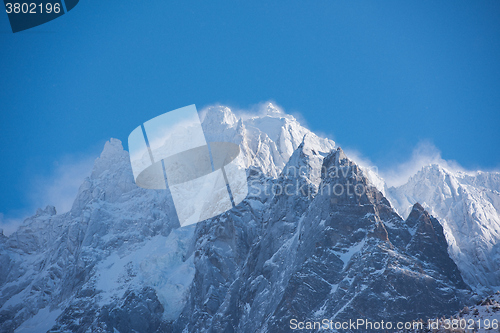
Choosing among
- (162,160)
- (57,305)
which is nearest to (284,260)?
(162,160)

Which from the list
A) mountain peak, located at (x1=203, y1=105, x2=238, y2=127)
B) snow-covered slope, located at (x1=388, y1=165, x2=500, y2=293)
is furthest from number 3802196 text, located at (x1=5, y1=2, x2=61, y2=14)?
mountain peak, located at (x1=203, y1=105, x2=238, y2=127)

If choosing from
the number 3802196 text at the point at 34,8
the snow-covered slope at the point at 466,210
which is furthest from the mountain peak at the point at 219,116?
the number 3802196 text at the point at 34,8

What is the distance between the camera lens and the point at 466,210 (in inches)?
5630

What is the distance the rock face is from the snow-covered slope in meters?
15.9

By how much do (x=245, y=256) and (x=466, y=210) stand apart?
7210cm

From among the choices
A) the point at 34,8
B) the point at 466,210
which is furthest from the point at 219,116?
the point at 34,8

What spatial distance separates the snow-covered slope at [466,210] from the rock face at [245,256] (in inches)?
626

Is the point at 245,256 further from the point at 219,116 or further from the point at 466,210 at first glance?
the point at 219,116

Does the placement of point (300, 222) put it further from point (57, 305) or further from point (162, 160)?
point (57, 305)

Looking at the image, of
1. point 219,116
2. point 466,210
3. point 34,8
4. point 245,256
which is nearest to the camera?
point 34,8

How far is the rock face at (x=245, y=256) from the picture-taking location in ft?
253

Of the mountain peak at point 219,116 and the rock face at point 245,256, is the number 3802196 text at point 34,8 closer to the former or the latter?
the rock face at point 245,256

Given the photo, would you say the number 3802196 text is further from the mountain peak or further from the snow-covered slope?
the mountain peak

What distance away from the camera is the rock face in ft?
253
